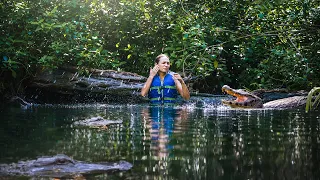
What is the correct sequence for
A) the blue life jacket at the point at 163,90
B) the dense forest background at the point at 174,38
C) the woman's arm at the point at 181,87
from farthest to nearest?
the dense forest background at the point at 174,38 → the blue life jacket at the point at 163,90 → the woman's arm at the point at 181,87

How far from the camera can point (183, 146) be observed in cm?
549

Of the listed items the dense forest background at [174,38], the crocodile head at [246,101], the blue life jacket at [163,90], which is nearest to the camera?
the crocodile head at [246,101]

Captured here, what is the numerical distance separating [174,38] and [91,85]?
3195 millimetres

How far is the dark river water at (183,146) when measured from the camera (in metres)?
4.22

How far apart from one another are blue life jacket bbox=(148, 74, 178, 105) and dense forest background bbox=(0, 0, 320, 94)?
1.64ft

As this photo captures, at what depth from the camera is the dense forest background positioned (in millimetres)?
13203

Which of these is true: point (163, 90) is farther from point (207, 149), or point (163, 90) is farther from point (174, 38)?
point (207, 149)

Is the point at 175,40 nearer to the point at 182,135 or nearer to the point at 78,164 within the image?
the point at 182,135

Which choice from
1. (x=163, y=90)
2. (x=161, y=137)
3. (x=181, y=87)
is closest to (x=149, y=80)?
(x=163, y=90)

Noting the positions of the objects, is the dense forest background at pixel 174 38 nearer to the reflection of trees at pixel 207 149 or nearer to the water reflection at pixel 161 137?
the water reflection at pixel 161 137

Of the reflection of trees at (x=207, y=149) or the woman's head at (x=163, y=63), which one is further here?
the woman's head at (x=163, y=63)

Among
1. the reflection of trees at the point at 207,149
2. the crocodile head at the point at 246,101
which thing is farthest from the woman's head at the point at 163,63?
the reflection of trees at the point at 207,149

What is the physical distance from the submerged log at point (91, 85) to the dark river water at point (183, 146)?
5.16 meters

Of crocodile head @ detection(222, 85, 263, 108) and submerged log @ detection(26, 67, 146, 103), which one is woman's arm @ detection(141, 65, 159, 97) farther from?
crocodile head @ detection(222, 85, 263, 108)
